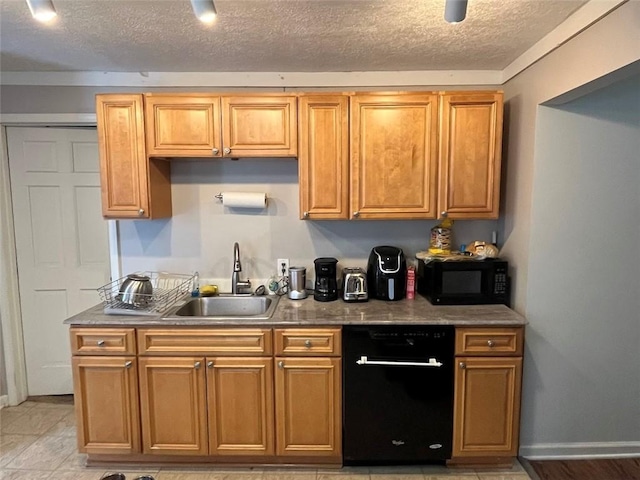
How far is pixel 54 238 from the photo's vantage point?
2.80 meters

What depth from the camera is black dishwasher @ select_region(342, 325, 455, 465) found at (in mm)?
2059

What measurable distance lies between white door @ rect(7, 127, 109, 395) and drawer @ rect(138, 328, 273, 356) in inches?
40.6

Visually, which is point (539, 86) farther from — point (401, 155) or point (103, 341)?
point (103, 341)

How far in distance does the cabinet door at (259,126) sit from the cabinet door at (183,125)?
0.07 m

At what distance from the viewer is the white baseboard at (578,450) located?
2254 mm

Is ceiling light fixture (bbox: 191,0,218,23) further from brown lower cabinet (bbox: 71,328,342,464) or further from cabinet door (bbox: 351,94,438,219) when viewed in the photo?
brown lower cabinet (bbox: 71,328,342,464)

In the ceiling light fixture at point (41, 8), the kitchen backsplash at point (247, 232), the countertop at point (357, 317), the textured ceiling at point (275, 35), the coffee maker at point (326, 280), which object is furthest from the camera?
the kitchen backsplash at point (247, 232)

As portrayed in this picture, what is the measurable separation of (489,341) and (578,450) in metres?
0.94

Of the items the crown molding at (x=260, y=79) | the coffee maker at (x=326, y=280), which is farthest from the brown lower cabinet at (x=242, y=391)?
the crown molding at (x=260, y=79)

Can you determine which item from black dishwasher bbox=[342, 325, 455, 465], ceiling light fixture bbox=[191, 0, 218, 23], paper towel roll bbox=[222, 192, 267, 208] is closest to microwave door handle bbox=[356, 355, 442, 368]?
black dishwasher bbox=[342, 325, 455, 465]

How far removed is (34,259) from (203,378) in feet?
5.68

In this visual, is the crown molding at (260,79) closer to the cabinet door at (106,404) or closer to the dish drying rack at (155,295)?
the dish drying rack at (155,295)

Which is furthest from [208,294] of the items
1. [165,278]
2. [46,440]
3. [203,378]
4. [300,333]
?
[46,440]

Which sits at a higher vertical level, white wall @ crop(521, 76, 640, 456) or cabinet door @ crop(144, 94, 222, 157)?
cabinet door @ crop(144, 94, 222, 157)
